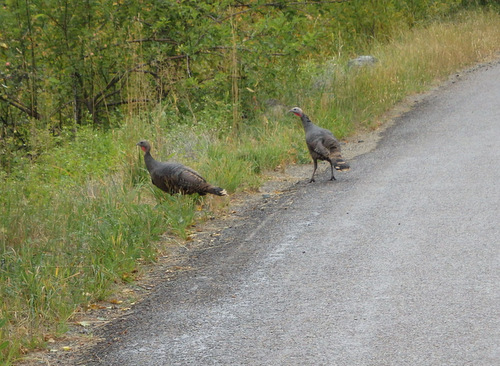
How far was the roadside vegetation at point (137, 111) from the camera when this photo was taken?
6.45 meters

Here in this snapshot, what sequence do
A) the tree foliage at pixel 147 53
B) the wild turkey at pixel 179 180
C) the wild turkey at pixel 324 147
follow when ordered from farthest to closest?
1. the tree foliage at pixel 147 53
2. the wild turkey at pixel 324 147
3. the wild turkey at pixel 179 180

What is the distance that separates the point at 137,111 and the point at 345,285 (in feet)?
22.9

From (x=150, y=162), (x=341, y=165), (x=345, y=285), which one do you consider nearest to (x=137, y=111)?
(x=150, y=162)

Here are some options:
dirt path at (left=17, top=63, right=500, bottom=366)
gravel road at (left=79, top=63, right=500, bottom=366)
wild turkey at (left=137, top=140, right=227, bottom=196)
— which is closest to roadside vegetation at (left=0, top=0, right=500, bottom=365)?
wild turkey at (left=137, top=140, right=227, bottom=196)

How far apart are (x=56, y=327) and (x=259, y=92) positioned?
7.80 meters

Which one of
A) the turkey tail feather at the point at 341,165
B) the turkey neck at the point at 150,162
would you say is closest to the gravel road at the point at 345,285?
the turkey tail feather at the point at 341,165

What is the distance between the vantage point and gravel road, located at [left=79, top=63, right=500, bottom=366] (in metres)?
4.35

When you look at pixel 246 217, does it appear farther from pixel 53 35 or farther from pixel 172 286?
pixel 53 35

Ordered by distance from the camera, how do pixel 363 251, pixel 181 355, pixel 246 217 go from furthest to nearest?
1. pixel 246 217
2. pixel 363 251
3. pixel 181 355

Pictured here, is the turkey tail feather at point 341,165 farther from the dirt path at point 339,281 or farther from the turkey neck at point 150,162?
the turkey neck at point 150,162

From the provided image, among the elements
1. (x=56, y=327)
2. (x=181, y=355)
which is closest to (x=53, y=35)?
(x=56, y=327)

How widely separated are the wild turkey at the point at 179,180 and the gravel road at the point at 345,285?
0.51m

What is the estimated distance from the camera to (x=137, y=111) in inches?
459

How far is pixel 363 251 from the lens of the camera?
6.18 metres
